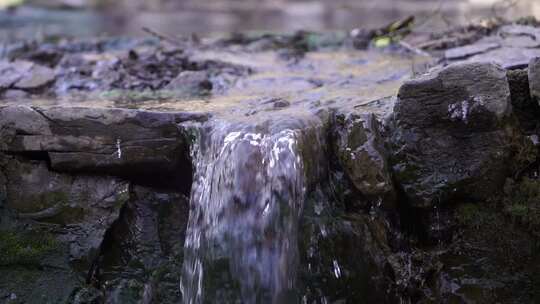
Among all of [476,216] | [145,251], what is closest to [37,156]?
[145,251]

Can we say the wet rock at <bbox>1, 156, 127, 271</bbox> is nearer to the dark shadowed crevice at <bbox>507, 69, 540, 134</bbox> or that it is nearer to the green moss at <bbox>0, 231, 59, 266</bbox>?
the green moss at <bbox>0, 231, 59, 266</bbox>

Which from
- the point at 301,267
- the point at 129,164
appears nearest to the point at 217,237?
the point at 301,267

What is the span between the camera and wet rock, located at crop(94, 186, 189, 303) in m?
3.35

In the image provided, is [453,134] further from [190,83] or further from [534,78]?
[190,83]

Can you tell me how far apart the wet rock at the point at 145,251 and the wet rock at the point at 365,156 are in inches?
39.6

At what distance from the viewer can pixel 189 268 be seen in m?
3.21

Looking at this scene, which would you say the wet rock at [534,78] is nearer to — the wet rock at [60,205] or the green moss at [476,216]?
the green moss at [476,216]

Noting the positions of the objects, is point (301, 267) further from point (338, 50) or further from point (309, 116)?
point (338, 50)

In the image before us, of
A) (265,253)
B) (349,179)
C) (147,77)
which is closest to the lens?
(265,253)

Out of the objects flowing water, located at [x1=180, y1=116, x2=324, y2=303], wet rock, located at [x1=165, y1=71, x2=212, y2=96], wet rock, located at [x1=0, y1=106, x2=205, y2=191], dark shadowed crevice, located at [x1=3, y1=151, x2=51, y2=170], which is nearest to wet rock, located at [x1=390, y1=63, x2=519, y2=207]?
flowing water, located at [x1=180, y1=116, x2=324, y2=303]

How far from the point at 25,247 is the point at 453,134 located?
2.42m

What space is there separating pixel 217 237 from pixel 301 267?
464mm

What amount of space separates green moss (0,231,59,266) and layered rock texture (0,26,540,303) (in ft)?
0.03

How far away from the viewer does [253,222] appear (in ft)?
9.98
